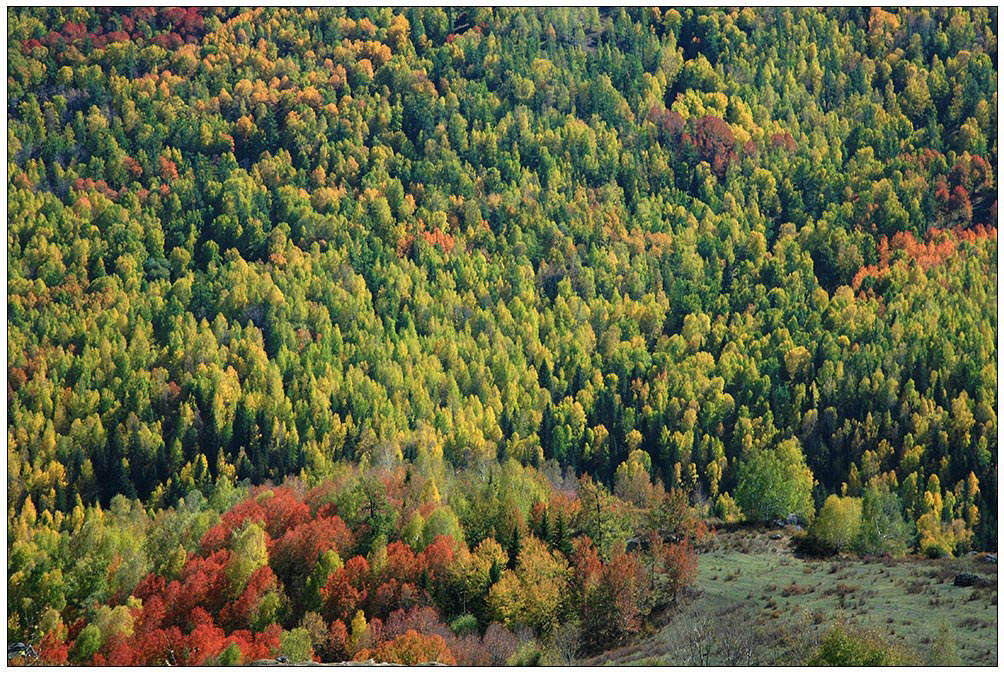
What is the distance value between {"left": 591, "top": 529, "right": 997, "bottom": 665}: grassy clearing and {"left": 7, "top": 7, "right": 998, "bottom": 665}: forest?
10.2ft

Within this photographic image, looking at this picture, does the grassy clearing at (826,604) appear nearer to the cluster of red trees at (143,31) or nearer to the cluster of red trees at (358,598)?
the cluster of red trees at (358,598)

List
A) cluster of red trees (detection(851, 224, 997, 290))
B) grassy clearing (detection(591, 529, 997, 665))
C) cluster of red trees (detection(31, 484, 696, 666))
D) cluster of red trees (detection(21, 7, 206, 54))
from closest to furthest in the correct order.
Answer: grassy clearing (detection(591, 529, 997, 665)), cluster of red trees (detection(31, 484, 696, 666)), cluster of red trees (detection(851, 224, 997, 290)), cluster of red trees (detection(21, 7, 206, 54))

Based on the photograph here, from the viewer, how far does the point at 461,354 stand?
171500mm

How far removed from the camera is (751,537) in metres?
108

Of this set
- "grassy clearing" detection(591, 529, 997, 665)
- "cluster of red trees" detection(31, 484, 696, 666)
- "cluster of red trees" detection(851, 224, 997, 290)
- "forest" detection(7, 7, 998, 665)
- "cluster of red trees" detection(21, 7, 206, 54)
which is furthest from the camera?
"cluster of red trees" detection(21, 7, 206, 54)

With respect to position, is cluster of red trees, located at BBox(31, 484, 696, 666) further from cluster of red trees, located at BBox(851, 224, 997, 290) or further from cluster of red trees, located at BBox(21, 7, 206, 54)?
cluster of red trees, located at BBox(21, 7, 206, 54)

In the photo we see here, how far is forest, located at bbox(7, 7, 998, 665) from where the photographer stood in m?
95.5


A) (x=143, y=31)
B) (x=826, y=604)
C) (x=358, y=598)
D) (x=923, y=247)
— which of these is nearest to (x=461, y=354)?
(x=923, y=247)

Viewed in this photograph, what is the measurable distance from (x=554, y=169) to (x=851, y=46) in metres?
47.2

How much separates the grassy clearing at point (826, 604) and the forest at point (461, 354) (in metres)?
3.11

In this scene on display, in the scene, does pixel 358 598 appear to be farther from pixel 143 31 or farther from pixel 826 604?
pixel 143 31

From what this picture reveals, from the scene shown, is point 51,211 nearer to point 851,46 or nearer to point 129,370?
point 129,370

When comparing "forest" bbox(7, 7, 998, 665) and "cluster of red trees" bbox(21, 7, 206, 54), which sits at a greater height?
"cluster of red trees" bbox(21, 7, 206, 54)

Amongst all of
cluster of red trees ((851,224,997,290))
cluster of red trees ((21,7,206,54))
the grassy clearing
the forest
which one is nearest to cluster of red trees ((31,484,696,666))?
the forest
